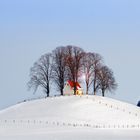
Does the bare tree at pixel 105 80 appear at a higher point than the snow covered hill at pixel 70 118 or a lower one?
higher

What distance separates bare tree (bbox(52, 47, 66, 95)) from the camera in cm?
9819

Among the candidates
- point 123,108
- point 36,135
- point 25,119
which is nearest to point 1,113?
point 25,119

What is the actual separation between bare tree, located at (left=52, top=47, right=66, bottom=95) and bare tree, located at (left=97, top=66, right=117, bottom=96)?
27.2 feet

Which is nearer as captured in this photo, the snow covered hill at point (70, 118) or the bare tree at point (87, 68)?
the snow covered hill at point (70, 118)

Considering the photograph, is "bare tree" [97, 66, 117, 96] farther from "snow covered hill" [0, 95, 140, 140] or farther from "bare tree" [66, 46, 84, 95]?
"snow covered hill" [0, 95, 140, 140]

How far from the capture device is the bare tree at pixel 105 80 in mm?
102938

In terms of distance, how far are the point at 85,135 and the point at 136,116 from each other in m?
27.6

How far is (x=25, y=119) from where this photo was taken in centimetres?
6956

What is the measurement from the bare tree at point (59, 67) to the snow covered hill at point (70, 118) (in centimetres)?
1347

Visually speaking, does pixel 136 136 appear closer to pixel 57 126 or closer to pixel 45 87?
pixel 57 126

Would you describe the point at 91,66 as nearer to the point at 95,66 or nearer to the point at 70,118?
the point at 95,66

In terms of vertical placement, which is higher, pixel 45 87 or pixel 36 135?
pixel 45 87

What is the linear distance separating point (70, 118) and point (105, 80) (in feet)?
119

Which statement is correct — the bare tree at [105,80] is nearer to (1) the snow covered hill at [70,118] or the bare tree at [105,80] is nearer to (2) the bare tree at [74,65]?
(2) the bare tree at [74,65]
